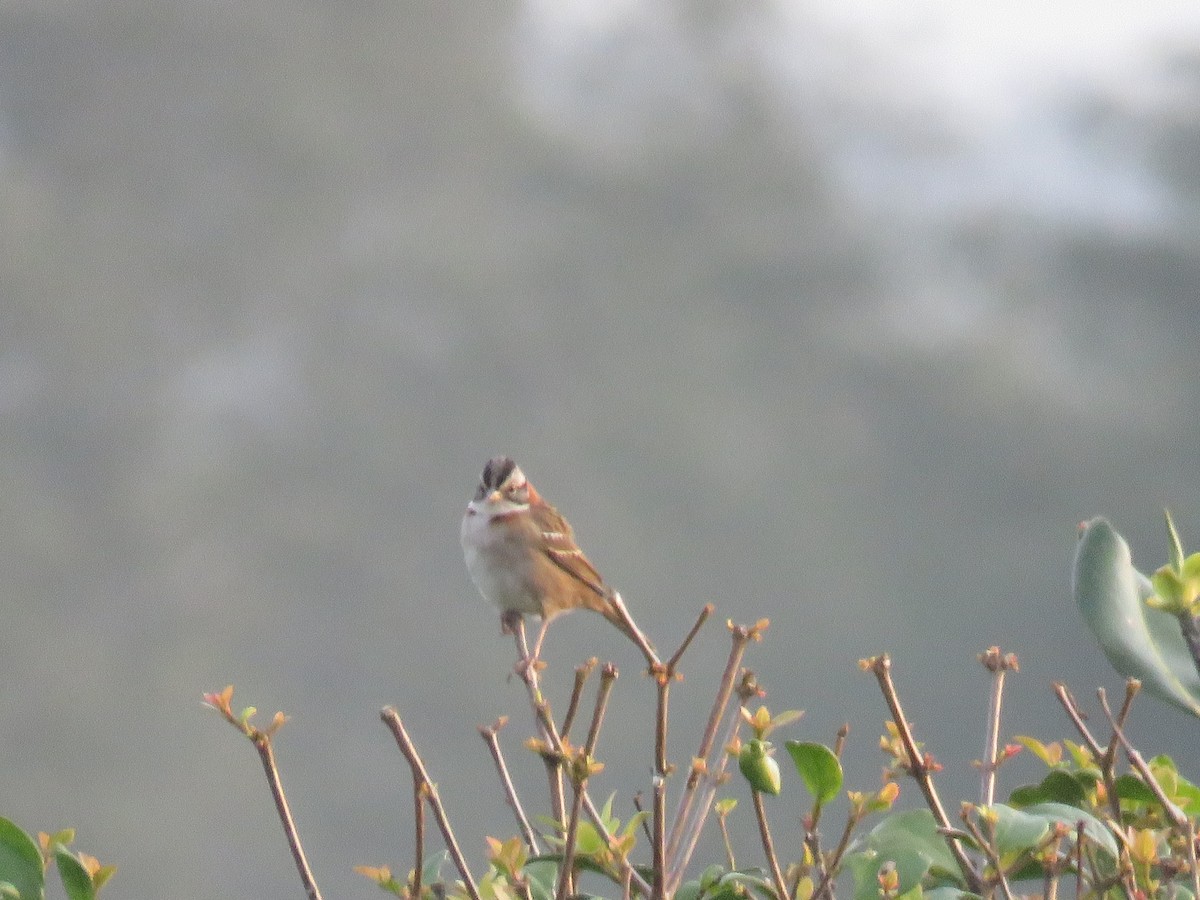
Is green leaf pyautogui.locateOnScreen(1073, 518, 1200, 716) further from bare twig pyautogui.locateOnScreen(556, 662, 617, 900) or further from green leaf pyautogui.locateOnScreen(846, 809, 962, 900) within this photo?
bare twig pyautogui.locateOnScreen(556, 662, 617, 900)

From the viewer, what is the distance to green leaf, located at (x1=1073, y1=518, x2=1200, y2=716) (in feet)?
3.57

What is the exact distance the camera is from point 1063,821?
1165mm

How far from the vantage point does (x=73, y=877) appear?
1.24 metres

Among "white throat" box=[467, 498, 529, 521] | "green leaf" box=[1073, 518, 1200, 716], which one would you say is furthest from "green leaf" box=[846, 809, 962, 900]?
"white throat" box=[467, 498, 529, 521]

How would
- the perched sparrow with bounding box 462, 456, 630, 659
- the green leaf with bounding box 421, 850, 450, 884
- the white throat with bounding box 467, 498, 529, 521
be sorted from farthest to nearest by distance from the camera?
the white throat with bounding box 467, 498, 529, 521, the perched sparrow with bounding box 462, 456, 630, 659, the green leaf with bounding box 421, 850, 450, 884

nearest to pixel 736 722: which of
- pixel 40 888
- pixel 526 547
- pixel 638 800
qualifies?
pixel 638 800

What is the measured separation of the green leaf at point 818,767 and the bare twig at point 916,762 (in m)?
0.07

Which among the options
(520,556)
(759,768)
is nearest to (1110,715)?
(759,768)

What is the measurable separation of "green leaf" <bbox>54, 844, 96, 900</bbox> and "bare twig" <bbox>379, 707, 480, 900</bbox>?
1.00 ft

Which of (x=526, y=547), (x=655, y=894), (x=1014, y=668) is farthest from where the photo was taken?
(x=526, y=547)

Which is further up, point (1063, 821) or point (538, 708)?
point (538, 708)

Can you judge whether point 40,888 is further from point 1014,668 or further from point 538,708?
point 1014,668

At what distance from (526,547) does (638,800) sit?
1.84m

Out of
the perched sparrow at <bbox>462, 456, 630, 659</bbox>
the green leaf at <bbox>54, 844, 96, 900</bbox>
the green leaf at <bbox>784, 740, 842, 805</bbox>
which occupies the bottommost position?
the green leaf at <bbox>784, 740, 842, 805</bbox>
